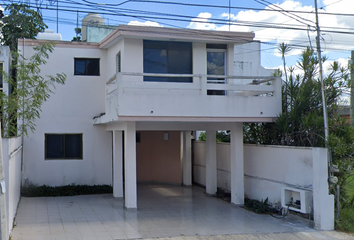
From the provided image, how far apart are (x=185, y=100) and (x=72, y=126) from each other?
5.99 meters

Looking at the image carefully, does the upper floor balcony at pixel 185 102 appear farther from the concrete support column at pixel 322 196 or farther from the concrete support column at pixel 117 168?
the concrete support column at pixel 322 196

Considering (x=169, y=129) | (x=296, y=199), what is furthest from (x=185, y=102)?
(x=296, y=199)

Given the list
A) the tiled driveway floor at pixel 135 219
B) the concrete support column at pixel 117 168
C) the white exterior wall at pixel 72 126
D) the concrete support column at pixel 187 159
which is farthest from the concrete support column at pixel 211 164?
the white exterior wall at pixel 72 126

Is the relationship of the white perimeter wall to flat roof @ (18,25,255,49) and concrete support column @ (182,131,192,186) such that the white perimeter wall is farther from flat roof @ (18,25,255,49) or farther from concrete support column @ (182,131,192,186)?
flat roof @ (18,25,255,49)

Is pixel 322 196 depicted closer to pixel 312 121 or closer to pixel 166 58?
pixel 312 121

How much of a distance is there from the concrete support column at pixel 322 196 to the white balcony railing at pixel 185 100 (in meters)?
2.78

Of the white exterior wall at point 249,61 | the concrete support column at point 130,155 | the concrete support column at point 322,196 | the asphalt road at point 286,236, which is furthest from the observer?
the white exterior wall at point 249,61

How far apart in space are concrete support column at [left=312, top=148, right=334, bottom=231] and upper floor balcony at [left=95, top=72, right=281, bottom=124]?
9.05 ft

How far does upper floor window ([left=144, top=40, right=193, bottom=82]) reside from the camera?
43.4 ft

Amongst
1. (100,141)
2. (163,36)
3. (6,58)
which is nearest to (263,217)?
(163,36)

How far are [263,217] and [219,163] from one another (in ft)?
14.7

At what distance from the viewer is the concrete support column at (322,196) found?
986 cm

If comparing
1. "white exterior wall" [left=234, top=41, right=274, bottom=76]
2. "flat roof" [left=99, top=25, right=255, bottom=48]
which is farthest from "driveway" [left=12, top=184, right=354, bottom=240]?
"white exterior wall" [left=234, top=41, right=274, bottom=76]

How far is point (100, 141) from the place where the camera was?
52.0 ft
